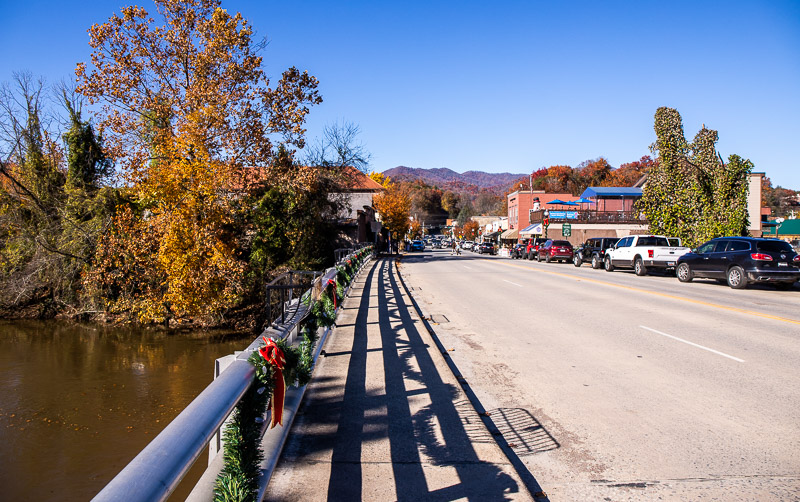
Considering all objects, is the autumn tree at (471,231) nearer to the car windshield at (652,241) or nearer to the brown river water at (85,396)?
the car windshield at (652,241)

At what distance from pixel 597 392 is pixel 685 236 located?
2631 cm

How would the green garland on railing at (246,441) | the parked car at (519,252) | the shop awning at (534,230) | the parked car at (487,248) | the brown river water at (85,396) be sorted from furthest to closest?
the parked car at (487,248), the shop awning at (534,230), the parked car at (519,252), the brown river water at (85,396), the green garland on railing at (246,441)

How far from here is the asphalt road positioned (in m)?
4.28

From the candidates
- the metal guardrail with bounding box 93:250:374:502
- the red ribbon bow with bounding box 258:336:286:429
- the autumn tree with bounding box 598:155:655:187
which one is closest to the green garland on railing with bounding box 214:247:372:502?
the red ribbon bow with bounding box 258:336:286:429

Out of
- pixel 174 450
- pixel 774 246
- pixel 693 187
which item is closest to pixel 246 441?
pixel 174 450

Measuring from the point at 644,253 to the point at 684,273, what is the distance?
3723mm

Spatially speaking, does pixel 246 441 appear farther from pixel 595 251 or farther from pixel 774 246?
pixel 595 251

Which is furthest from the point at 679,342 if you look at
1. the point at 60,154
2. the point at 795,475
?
the point at 60,154

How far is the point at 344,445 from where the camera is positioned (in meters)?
4.54

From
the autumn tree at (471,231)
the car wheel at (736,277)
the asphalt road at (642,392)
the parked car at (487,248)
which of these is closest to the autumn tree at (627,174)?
the autumn tree at (471,231)

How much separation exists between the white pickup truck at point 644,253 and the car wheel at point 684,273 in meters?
2.45

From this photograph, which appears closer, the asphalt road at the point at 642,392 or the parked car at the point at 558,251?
the asphalt road at the point at 642,392

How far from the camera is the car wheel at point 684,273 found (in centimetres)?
2161

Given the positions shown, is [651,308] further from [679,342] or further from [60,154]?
[60,154]
